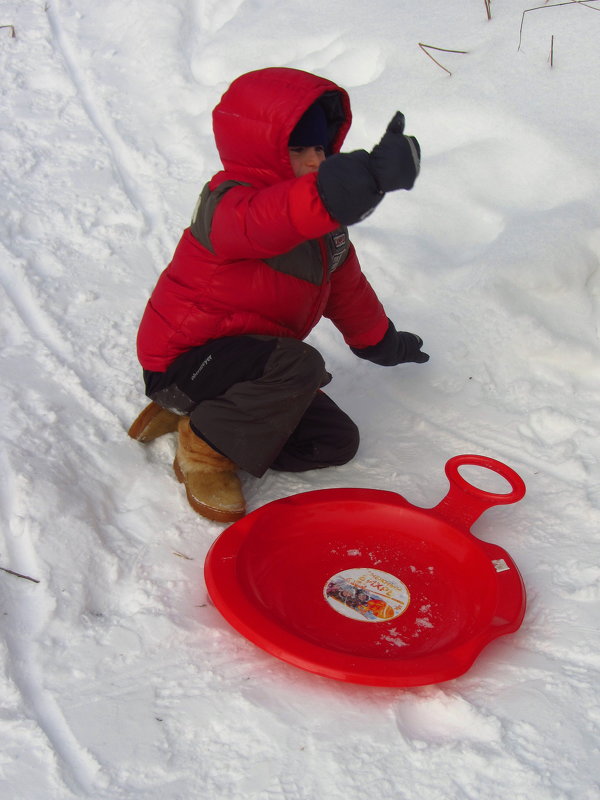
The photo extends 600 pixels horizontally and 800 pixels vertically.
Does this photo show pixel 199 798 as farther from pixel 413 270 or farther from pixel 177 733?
pixel 413 270

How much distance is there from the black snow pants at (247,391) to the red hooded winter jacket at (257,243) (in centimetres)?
5

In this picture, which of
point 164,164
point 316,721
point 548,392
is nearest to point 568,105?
point 548,392

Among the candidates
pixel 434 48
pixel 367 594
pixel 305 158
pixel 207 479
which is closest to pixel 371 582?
pixel 367 594

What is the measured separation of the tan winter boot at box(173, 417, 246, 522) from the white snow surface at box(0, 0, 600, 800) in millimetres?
38

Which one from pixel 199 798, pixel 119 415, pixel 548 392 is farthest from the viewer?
pixel 548 392

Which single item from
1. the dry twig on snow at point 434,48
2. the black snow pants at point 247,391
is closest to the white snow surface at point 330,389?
the dry twig on snow at point 434,48

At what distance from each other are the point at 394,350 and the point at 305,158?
65 centimetres

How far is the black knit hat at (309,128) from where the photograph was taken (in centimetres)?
173

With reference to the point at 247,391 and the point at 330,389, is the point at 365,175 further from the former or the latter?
the point at 330,389

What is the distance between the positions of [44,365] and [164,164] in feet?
4.28

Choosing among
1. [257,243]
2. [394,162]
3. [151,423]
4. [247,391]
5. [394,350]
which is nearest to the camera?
[394,162]

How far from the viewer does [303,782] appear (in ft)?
4.11

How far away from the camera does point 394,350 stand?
2.25 m

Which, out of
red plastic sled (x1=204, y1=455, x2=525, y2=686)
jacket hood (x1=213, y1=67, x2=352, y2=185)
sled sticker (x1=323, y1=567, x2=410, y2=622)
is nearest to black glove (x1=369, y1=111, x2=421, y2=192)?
jacket hood (x1=213, y1=67, x2=352, y2=185)
